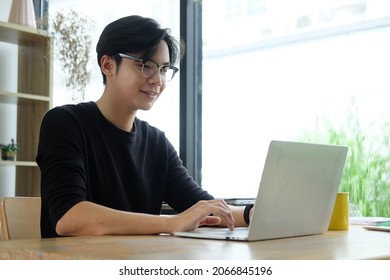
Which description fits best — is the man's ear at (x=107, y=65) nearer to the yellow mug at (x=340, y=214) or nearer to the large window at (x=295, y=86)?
the yellow mug at (x=340, y=214)

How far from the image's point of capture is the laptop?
1.26 meters

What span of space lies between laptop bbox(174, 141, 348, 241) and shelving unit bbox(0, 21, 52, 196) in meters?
2.43

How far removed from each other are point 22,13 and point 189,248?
286 cm

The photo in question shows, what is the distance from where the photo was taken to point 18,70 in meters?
3.81

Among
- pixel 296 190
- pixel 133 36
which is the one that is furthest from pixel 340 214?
pixel 133 36

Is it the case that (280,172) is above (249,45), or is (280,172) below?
below

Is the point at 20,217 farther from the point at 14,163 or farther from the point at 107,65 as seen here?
the point at 14,163

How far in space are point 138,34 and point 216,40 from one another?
137 centimetres

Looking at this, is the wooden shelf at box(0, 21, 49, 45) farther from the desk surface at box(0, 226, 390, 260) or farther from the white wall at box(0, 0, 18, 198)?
the desk surface at box(0, 226, 390, 260)

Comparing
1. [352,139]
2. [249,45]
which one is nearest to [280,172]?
[352,139]

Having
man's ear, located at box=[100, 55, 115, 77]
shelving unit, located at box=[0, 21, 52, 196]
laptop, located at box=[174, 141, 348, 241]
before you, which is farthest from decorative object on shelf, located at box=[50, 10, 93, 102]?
laptop, located at box=[174, 141, 348, 241]

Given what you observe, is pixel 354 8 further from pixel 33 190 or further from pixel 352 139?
pixel 33 190

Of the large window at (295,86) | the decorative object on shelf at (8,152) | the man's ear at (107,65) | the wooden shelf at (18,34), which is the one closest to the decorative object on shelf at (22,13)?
the wooden shelf at (18,34)

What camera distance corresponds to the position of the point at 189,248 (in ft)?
3.67
